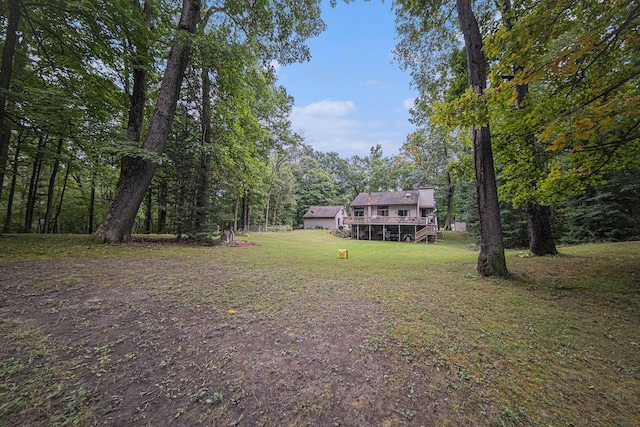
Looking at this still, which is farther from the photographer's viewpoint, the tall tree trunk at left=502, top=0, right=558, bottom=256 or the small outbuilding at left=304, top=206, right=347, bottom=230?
the small outbuilding at left=304, top=206, right=347, bottom=230

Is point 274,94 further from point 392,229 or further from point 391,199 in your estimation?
point 391,199

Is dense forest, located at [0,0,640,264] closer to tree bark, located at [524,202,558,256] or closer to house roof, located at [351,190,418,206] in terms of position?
tree bark, located at [524,202,558,256]

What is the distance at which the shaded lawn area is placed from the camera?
1636 mm

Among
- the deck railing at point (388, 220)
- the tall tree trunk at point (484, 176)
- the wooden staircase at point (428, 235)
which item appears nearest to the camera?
the tall tree trunk at point (484, 176)

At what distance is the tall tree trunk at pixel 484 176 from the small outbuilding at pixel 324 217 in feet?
108

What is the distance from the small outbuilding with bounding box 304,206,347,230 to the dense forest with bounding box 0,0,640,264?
26470 mm

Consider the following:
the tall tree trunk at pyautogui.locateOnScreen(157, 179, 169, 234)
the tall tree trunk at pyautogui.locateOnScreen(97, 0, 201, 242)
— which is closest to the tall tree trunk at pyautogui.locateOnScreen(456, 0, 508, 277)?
the tall tree trunk at pyautogui.locateOnScreen(97, 0, 201, 242)

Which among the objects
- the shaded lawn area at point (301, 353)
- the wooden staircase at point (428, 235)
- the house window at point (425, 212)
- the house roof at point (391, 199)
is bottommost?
the shaded lawn area at point (301, 353)

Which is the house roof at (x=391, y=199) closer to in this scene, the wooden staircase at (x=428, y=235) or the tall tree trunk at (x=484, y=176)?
the wooden staircase at (x=428, y=235)

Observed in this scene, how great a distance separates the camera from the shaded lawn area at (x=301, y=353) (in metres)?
1.64

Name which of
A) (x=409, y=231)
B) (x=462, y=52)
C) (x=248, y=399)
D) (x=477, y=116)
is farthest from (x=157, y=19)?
(x=409, y=231)

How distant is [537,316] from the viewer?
3318 mm

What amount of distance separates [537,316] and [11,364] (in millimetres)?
5680

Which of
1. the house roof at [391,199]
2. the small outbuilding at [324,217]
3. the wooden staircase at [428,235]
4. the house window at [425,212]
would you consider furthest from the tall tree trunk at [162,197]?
the house window at [425,212]
